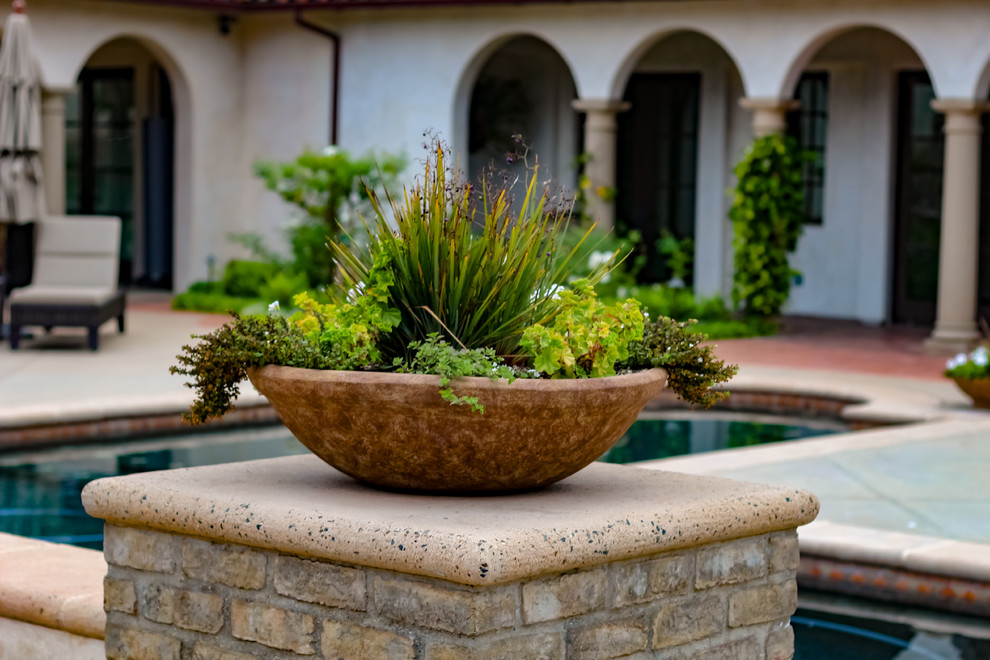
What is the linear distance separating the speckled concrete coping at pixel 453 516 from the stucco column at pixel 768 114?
10553 millimetres

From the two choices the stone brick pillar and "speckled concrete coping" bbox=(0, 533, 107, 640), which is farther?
"speckled concrete coping" bbox=(0, 533, 107, 640)

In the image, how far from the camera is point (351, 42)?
1570 centimetres

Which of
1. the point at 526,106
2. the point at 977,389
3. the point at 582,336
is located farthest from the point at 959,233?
the point at 582,336

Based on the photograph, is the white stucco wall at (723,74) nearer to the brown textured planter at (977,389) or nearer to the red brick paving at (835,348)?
the red brick paving at (835,348)

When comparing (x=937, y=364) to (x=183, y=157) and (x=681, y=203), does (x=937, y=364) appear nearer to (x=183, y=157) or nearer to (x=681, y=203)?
(x=681, y=203)

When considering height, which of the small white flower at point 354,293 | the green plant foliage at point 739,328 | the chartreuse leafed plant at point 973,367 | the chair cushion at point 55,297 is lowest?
the green plant foliage at point 739,328

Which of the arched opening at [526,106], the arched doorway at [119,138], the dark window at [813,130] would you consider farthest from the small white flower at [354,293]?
the arched doorway at [119,138]

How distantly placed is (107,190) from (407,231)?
15468 millimetres

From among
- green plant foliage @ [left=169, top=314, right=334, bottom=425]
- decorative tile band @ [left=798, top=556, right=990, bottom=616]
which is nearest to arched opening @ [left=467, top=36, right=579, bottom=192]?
decorative tile band @ [left=798, top=556, right=990, bottom=616]

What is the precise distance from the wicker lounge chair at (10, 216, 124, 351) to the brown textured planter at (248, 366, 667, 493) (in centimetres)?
854

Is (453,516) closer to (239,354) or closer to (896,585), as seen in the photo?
(239,354)

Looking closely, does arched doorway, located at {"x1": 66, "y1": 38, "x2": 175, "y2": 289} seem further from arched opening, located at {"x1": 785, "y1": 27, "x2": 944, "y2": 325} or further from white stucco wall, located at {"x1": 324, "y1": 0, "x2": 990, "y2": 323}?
arched opening, located at {"x1": 785, "y1": 27, "x2": 944, "y2": 325}

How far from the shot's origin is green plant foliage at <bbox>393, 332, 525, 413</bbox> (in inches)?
117

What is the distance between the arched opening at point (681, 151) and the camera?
15688 mm
